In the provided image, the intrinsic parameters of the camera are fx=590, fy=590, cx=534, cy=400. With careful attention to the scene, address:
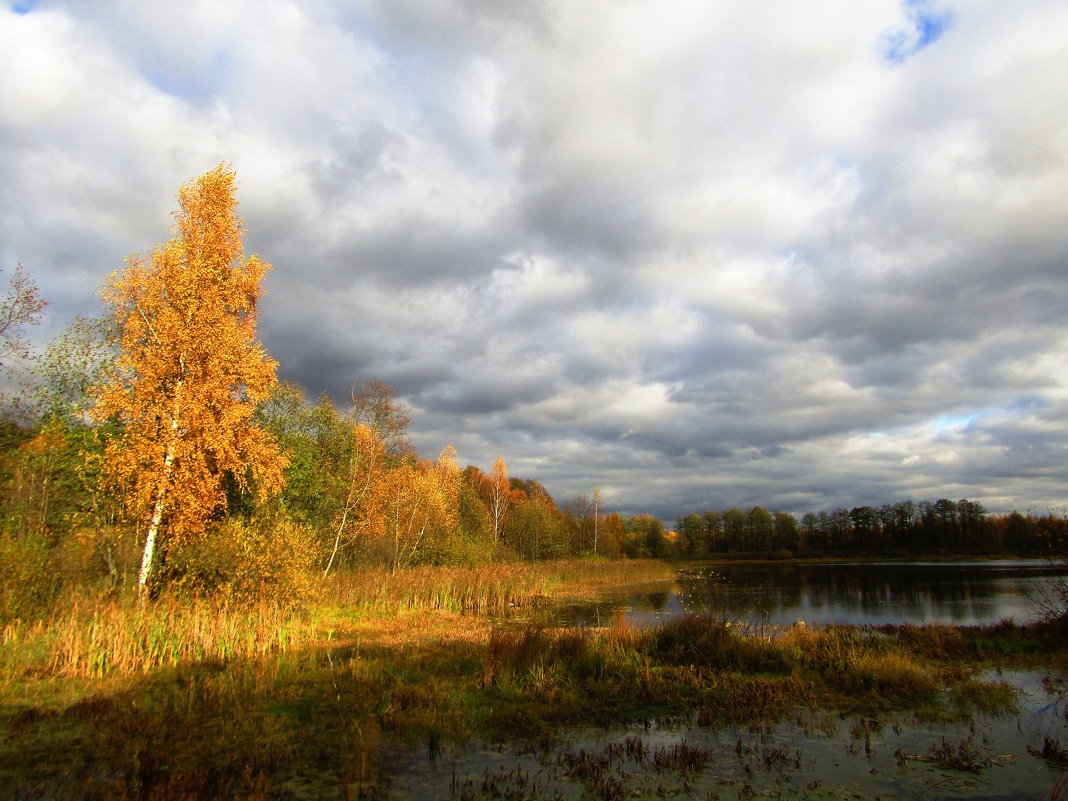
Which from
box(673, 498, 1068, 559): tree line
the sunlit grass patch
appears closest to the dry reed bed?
the sunlit grass patch

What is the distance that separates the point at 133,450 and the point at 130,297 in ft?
15.5

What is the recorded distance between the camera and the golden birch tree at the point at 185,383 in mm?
16031

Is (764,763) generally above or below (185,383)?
below

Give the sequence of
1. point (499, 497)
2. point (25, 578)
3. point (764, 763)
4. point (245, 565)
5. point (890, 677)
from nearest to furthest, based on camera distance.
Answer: point (764, 763)
point (890, 677)
point (25, 578)
point (245, 565)
point (499, 497)

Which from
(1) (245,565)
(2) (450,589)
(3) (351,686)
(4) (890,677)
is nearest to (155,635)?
(1) (245,565)

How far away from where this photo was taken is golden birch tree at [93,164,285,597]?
52.6 feet

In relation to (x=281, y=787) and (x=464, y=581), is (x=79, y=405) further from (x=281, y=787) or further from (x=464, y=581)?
(x=464, y=581)

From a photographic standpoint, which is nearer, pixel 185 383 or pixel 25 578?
pixel 25 578

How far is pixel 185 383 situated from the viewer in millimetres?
16906

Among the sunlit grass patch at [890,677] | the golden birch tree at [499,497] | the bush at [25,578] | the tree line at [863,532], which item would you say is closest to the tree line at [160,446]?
the bush at [25,578]

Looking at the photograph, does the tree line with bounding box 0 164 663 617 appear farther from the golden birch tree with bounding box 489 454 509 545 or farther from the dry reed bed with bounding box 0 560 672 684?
the golden birch tree with bounding box 489 454 509 545

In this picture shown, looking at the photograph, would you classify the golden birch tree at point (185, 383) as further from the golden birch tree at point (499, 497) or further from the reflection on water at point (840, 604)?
the golden birch tree at point (499, 497)

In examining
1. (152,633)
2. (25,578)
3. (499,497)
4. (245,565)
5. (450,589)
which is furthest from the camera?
(499,497)

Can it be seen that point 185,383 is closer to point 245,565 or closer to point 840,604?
point 245,565
